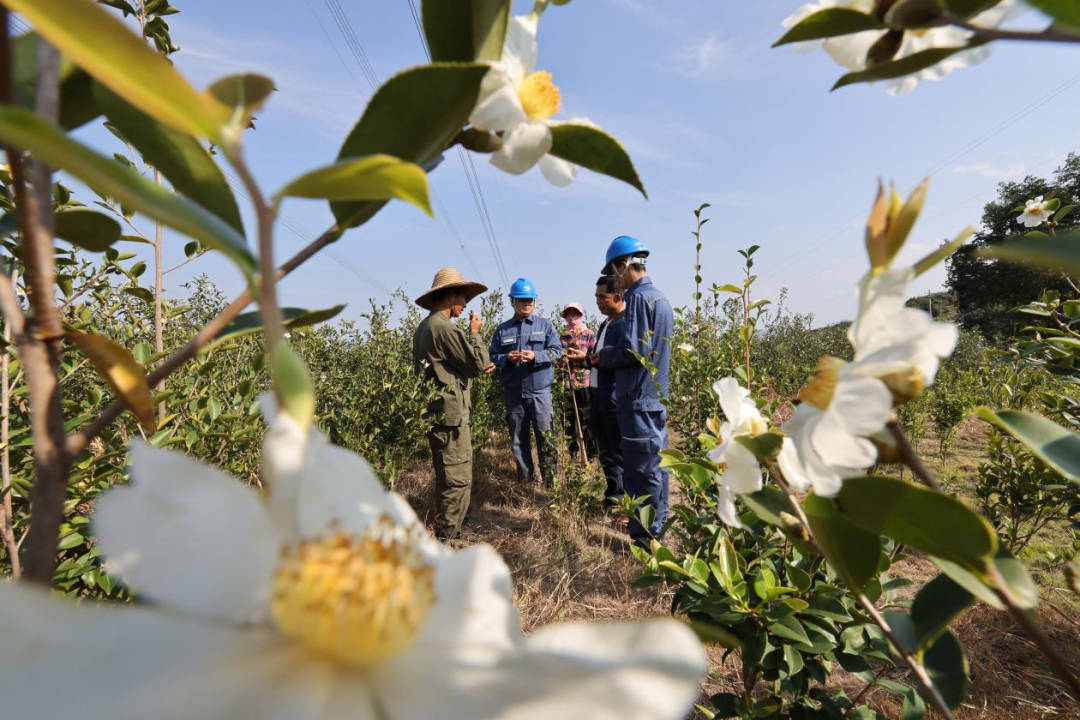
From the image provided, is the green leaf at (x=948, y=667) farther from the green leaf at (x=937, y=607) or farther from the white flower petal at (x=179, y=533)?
the white flower petal at (x=179, y=533)

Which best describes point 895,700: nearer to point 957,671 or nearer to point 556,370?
point 957,671

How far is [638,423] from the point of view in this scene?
3.55m

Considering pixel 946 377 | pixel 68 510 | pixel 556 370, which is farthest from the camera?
pixel 946 377

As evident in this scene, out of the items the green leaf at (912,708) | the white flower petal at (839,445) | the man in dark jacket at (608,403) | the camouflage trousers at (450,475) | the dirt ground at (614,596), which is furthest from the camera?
the man in dark jacket at (608,403)

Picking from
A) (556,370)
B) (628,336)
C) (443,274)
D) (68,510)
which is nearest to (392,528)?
(68,510)

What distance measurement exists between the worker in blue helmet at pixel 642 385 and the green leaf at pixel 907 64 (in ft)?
9.51

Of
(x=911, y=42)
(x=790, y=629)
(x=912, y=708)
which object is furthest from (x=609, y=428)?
(x=911, y=42)

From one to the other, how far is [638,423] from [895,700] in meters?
1.88

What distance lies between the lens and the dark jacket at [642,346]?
3.46 metres

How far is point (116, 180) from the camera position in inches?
8.9

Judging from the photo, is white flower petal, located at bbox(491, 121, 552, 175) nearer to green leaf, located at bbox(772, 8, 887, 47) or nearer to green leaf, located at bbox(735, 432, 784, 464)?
green leaf, located at bbox(772, 8, 887, 47)

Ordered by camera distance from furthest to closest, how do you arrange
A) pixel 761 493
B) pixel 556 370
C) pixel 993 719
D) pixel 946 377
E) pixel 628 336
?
pixel 946 377, pixel 556 370, pixel 628 336, pixel 993 719, pixel 761 493

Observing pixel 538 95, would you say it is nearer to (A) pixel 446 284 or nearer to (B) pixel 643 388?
(B) pixel 643 388

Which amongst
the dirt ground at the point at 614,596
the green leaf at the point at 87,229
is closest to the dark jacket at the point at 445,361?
the dirt ground at the point at 614,596
